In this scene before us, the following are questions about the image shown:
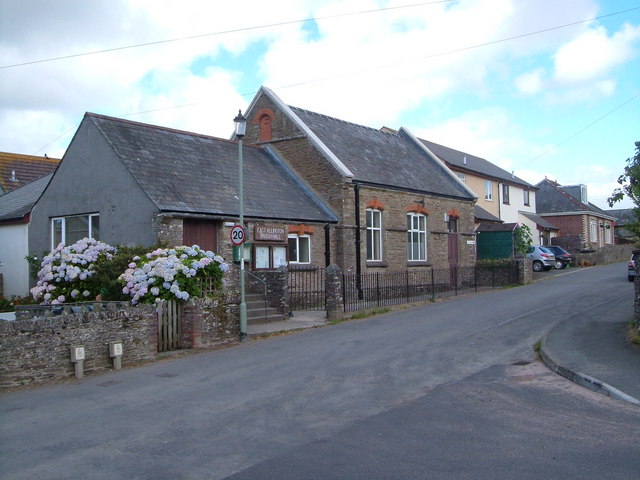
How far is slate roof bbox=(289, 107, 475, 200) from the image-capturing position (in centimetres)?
2781


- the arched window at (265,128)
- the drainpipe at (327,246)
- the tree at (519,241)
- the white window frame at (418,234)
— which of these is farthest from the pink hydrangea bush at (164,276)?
the tree at (519,241)

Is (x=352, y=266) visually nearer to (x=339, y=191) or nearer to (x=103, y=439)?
(x=339, y=191)

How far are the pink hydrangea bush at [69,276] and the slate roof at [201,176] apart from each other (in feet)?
8.37

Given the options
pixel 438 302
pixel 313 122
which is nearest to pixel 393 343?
pixel 438 302

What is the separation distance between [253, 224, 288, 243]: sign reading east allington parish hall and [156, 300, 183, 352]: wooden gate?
6.71m

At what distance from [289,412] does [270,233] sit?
44.0 ft

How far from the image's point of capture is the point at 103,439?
7.62 meters

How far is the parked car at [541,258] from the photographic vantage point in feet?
132

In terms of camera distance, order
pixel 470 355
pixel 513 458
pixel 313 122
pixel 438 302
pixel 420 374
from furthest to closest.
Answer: pixel 313 122
pixel 438 302
pixel 470 355
pixel 420 374
pixel 513 458

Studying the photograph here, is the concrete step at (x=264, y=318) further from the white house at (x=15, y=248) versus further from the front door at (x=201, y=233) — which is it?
the white house at (x=15, y=248)

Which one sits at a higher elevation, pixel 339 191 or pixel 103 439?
pixel 339 191

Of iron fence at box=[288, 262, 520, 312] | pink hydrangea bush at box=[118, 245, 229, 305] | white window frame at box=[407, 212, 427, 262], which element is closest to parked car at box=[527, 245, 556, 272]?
iron fence at box=[288, 262, 520, 312]

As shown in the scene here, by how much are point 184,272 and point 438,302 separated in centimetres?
1243

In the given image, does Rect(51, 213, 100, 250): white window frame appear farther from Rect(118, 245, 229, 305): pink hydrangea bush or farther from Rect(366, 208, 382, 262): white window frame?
Rect(366, 208, 382, 262): white window frame
